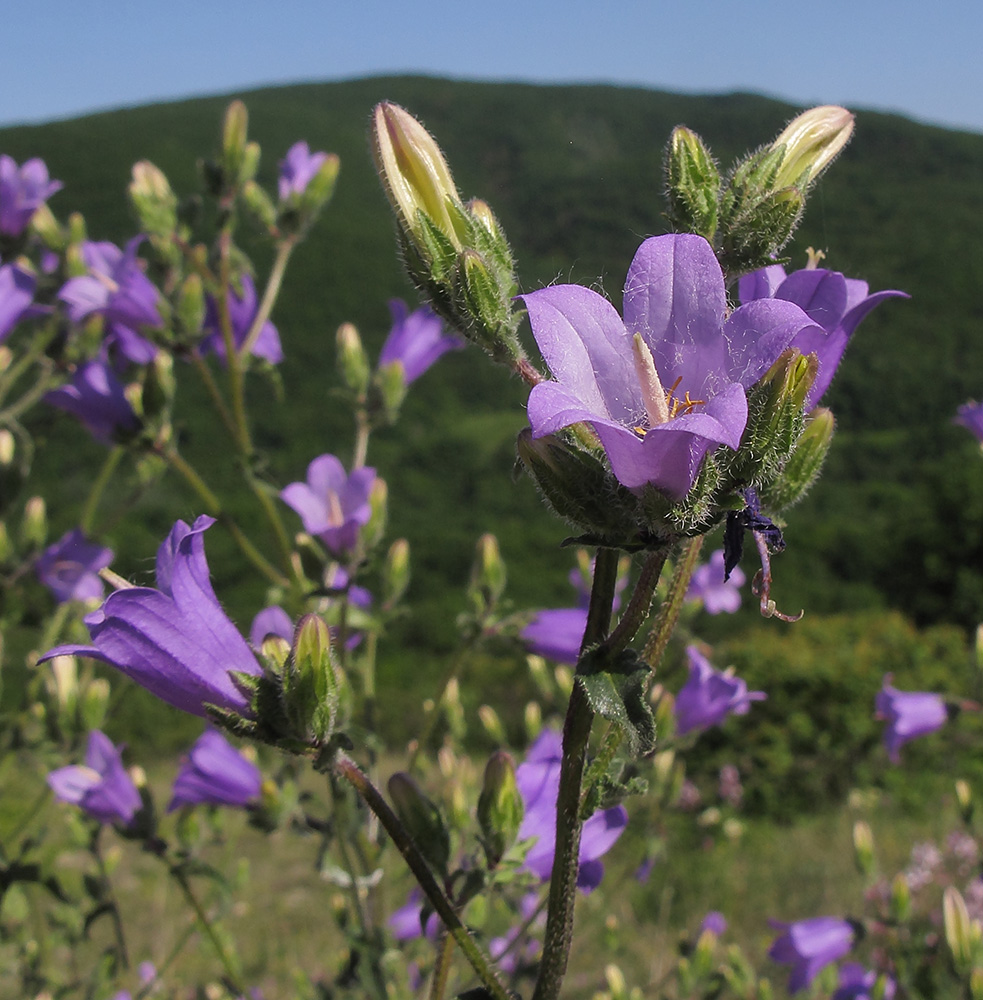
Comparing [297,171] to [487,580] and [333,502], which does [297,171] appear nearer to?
[333,502]

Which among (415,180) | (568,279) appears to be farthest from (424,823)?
(415,180)

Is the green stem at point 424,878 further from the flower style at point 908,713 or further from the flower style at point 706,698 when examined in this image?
the flower style at point 908,713

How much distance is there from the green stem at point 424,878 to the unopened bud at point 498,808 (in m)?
0.30

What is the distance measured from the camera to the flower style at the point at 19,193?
12.2ft

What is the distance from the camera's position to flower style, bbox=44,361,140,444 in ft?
9.63

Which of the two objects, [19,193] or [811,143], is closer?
[811,143]

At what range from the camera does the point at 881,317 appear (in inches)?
2032

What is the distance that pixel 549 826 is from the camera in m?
1.88

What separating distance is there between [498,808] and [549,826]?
10.0 inches

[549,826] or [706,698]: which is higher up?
[549,826]

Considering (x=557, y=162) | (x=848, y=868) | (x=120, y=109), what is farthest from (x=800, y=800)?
(x=120, y=109)

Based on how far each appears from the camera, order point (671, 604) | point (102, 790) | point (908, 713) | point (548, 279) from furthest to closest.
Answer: point (908, 713) → point (548, 279) → point (102, 790) → point (671, 604)

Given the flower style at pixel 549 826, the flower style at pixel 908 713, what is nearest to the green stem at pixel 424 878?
the flower style at pixel 549 826

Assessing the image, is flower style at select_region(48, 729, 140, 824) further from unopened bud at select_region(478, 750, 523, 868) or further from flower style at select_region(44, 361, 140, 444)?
unopened bud at select_region(478, 750, 523, 868)
